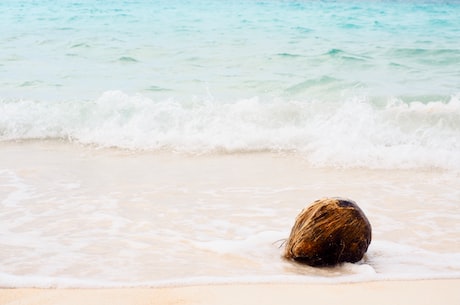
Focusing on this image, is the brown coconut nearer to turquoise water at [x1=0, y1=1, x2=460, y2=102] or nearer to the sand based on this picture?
the sand

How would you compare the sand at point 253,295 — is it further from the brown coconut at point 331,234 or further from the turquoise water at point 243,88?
the turquoise water at point 243,88

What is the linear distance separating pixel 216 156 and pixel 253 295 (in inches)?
151

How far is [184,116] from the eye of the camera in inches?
329

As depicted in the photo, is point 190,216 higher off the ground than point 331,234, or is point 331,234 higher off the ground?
point 331,234

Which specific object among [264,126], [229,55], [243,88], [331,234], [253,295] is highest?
[331,234]

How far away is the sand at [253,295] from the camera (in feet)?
10.2

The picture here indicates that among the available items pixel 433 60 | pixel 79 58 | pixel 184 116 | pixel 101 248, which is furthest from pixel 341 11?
pixel 101 248

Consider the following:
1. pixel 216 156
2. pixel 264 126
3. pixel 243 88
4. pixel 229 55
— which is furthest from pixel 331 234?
pixel 229 55

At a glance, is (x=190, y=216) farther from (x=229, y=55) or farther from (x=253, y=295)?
(x=229, y=55)

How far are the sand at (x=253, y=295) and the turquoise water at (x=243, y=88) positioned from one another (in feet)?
11.0

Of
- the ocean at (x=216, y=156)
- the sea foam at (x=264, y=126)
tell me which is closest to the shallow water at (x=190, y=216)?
A: the ocean at (x=216, y=156)

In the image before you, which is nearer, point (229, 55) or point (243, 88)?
point (243, 88)

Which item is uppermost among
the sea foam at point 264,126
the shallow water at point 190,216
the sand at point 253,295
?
the sand at point 253,295

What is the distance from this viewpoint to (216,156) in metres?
6.97
